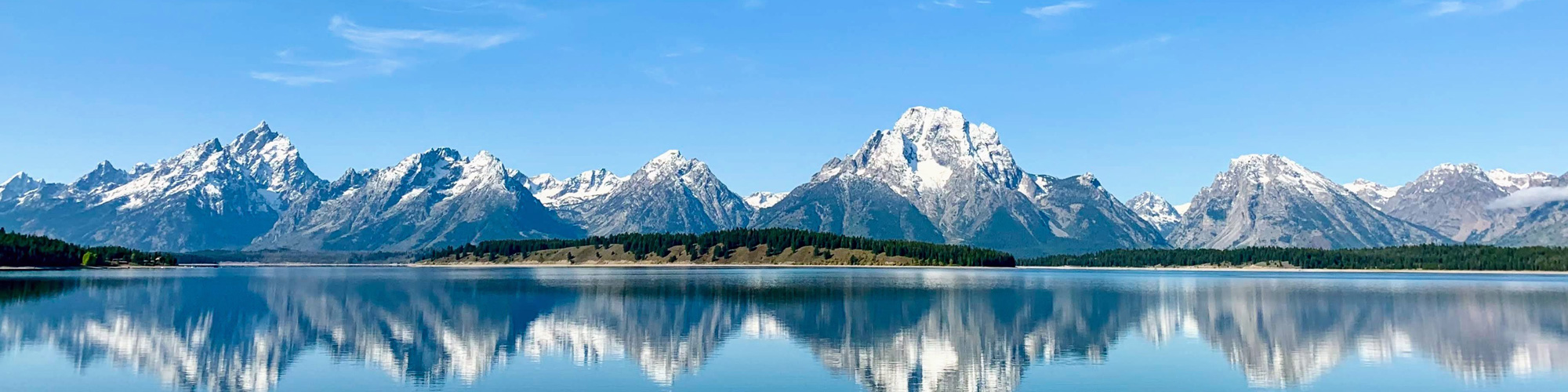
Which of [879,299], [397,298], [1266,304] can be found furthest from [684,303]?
[1266,304]

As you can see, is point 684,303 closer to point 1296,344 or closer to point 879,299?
point 879,299

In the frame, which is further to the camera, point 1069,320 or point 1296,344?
point 1069,320

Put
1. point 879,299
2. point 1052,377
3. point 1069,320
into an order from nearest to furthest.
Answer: point 1052,377 → point 1069,320 → point 879,299

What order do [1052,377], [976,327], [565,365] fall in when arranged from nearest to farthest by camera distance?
[1052,377] → [565,365] → [976,327]

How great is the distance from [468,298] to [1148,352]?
9718 cm

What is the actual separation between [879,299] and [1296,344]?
63.2 m

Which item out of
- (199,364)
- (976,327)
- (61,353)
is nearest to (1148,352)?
(976,327)

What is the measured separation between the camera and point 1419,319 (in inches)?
4385

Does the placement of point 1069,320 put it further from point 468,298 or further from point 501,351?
point 468,298

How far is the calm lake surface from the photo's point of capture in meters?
63.4

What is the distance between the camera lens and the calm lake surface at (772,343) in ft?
208

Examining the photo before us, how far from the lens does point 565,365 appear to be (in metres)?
69.4

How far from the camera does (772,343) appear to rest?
8425cm

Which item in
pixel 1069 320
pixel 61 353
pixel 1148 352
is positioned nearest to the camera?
pixel 61 353
